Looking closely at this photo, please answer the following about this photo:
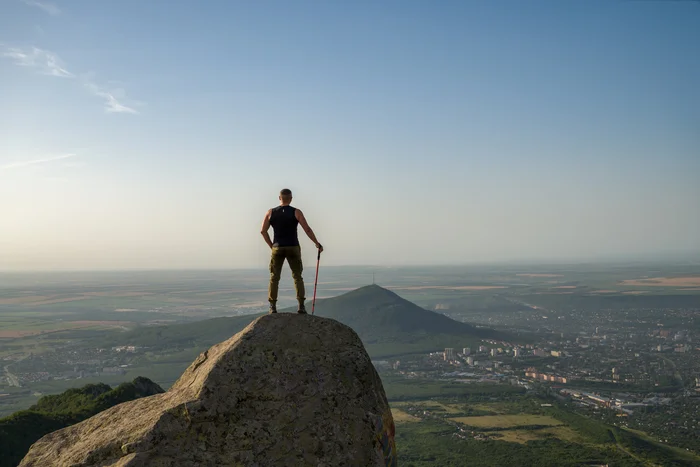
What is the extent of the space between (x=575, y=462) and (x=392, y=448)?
6175 cm

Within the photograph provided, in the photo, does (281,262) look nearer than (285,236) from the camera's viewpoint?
No

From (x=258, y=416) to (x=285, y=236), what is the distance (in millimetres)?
4002

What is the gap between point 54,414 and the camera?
137 ft

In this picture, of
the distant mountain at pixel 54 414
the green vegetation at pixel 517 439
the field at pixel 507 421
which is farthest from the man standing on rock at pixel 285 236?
the field at pixel 507 421

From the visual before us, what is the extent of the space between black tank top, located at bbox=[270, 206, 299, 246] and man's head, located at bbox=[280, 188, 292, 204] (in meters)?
0.17

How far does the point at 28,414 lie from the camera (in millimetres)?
39000

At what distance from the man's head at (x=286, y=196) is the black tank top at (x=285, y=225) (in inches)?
6.7

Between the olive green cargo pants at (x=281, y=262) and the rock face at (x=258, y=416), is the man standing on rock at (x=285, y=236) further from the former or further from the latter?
the rock face at (x=258, y=416)

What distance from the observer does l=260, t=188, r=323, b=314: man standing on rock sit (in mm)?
10844

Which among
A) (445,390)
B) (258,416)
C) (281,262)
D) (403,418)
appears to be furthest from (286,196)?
(445,390)

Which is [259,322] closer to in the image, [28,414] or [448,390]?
[28,414]

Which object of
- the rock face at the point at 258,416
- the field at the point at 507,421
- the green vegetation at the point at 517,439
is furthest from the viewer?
Answer: the field at the point at 507,421

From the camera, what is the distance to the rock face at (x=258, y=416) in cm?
762

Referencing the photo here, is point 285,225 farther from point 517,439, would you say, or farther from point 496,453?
point 517,439
